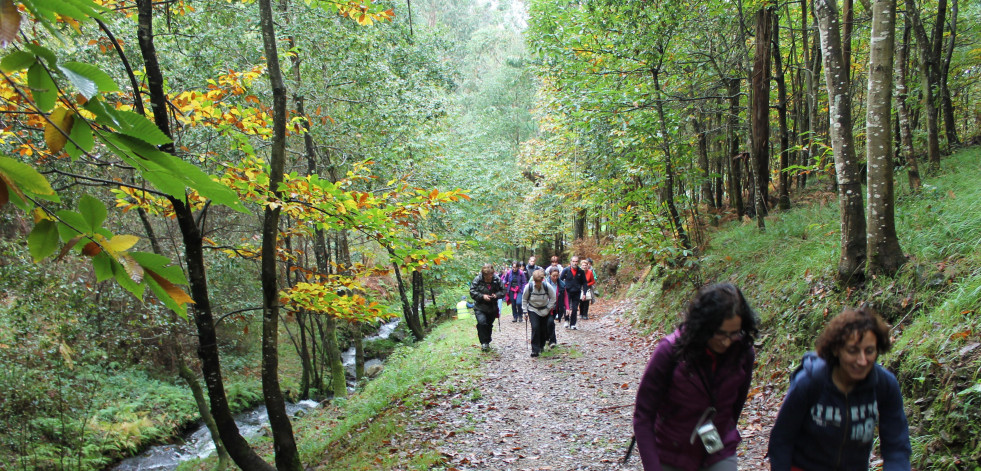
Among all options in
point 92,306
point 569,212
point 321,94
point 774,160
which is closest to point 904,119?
point 774,160

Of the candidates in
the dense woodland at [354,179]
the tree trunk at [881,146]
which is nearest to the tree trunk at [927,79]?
the dense woodland at [354,179]

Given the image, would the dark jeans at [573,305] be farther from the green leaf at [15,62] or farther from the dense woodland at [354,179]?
the green leaf at [15,62]

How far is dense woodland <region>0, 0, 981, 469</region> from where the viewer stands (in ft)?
8.55

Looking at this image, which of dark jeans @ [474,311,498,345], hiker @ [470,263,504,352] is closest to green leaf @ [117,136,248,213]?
hiker @ [470,263,504,352]

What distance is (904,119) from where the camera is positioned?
867cm

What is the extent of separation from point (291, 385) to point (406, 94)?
34.4ft

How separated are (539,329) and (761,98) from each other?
22.1 feet


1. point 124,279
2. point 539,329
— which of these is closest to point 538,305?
point 539,329

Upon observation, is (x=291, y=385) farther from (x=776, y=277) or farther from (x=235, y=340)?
(x=776, y=277)

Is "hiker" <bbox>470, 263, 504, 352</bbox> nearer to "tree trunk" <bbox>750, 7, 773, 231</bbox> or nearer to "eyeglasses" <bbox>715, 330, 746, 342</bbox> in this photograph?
"tree trunk" <bbox>750, 7, 773, 231</bbox>

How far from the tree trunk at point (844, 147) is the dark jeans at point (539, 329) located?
19.4 feet

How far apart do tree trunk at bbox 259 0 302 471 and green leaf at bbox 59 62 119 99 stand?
4.43 m

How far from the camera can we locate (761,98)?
10.7 metres

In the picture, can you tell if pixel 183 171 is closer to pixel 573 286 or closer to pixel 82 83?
pixel 82 83
